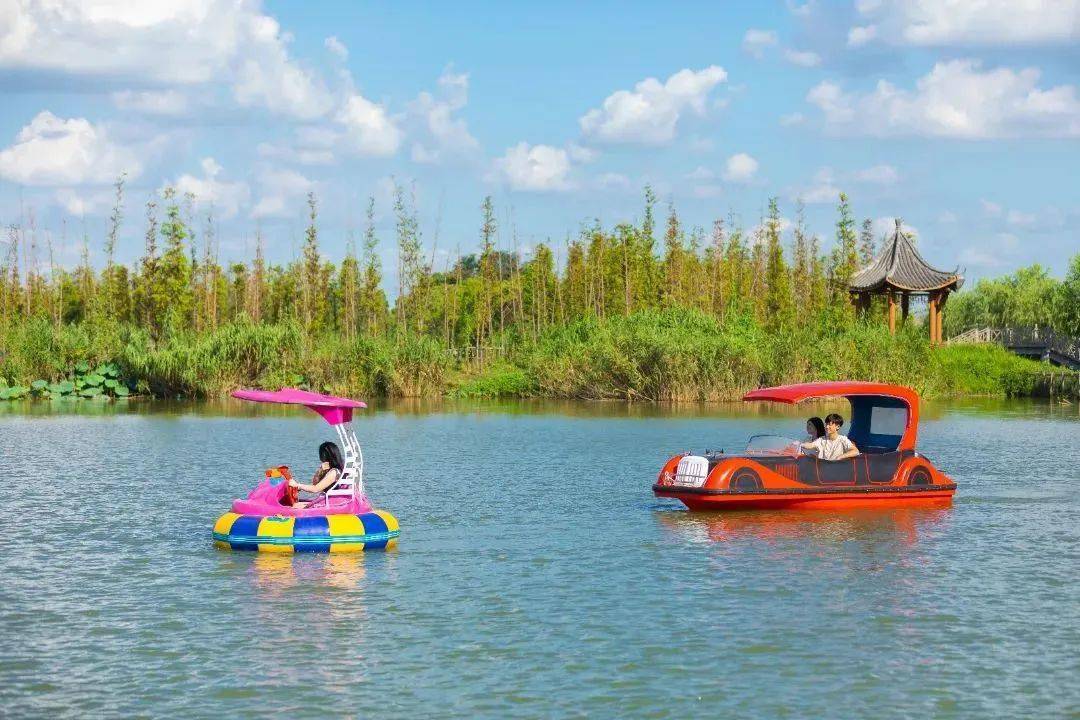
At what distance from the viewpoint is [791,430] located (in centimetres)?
3881

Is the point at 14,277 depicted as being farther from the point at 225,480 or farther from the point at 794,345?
the point at 225,480

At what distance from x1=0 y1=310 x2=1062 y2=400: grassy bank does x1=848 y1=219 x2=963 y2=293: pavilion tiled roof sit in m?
10.5

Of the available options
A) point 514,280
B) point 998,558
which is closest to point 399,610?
point 998,558

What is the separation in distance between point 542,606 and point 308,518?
398 cm

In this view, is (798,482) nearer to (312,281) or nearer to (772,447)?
(772,447)

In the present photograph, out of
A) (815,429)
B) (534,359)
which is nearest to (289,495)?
(815,429)

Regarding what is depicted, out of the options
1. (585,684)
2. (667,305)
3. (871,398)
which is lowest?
(585,684)

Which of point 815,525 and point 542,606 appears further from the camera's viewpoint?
point 815,525

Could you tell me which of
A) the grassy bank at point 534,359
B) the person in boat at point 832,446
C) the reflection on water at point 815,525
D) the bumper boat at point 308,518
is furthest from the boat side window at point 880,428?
the grassy bank at point 534,359

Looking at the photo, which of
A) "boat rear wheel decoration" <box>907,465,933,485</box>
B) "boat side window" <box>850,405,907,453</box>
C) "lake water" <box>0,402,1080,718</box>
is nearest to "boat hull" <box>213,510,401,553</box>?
"lake water" <box>0,402,1080,718</box>

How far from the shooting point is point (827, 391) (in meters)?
21.9

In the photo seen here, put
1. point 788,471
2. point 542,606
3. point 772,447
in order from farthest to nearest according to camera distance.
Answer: point 772,447
point 788,471
point 542,606

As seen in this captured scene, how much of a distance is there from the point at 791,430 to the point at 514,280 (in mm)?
44757

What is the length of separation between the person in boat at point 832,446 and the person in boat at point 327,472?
24.3ft
